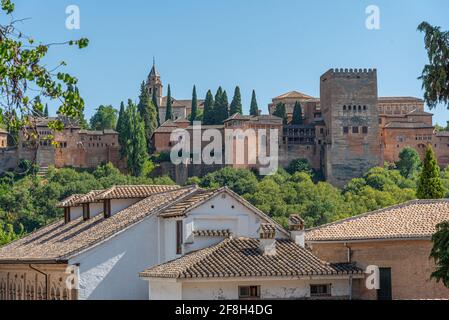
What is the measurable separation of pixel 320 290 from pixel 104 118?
110m

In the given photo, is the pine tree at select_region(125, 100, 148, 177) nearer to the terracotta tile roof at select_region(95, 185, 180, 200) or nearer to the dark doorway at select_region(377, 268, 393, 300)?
Result: the terracotta tile roof at select_region(95, 185, 180, 200)

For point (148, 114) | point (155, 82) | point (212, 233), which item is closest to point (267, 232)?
point (212, 233)

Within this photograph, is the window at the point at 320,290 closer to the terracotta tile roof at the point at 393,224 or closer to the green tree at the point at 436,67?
the terracotta tile roof at the point at 393,224

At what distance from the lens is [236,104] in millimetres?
109125

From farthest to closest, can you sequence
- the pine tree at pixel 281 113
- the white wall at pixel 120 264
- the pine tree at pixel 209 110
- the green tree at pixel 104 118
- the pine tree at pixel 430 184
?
the green tree at pixel 104 118, the pine tree at pixel 281 113, the pine tree at pixel 209 110, the pine tree at pixel 430 184, the white wall at pixel 120 264

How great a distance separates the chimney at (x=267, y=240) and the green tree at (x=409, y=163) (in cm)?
8264

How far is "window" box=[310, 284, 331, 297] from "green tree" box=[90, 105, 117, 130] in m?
108

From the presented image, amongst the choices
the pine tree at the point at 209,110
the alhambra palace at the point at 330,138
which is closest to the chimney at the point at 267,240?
the alhambra palace at the point at 330,138

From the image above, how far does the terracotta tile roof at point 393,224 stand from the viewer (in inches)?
856

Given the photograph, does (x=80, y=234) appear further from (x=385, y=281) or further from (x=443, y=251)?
(x=443, y=251)

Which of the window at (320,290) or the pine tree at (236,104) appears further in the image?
Answer: the pine tree at (236,104)

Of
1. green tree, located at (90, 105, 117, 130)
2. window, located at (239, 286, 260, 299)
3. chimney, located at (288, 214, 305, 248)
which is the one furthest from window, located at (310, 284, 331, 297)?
green tree, located at (90, 105, 117, 130)

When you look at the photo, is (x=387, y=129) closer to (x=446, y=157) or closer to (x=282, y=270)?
(x=446, y=157)

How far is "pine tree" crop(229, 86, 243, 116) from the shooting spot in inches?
4279
